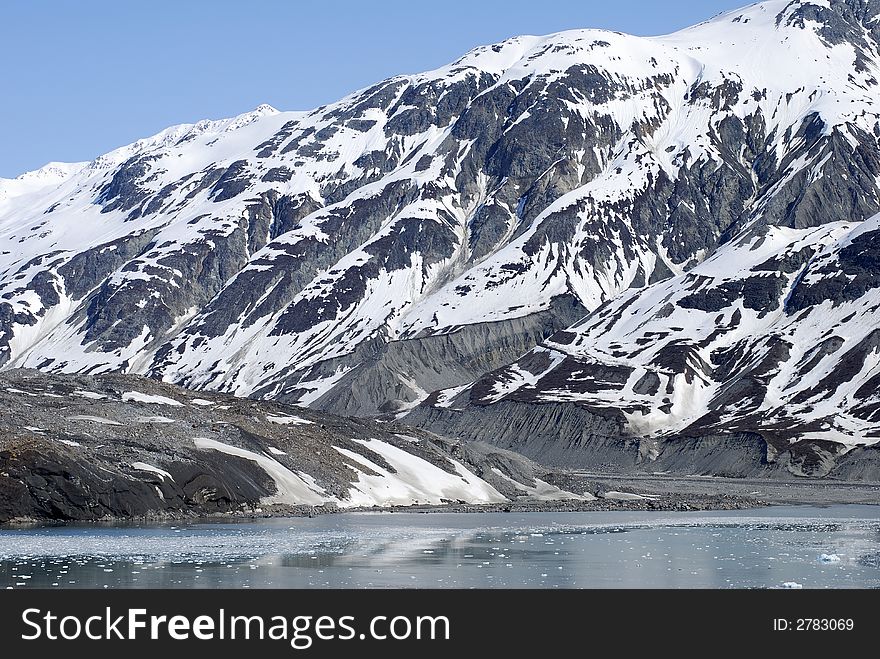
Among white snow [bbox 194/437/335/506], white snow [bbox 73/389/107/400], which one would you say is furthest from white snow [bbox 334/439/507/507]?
white snow [bbox 73/389/107/400]

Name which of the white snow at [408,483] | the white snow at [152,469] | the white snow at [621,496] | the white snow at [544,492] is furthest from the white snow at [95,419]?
the white snow at [621,496]

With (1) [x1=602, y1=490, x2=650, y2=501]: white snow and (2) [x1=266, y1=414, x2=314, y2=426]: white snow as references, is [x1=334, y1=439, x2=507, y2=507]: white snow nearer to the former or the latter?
(2) [x1=266, y1=414, x2=314, y2=426]: white snow

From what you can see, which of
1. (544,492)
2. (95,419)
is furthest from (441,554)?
(544,492)

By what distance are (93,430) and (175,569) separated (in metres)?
47.8

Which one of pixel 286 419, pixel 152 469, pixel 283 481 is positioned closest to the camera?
pixel 152 469

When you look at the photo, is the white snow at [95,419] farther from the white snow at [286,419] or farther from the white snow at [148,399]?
the white snow at [286,419]

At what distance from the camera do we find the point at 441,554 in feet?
216

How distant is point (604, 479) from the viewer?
17688cm

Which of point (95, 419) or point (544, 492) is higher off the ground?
point (95, 419)

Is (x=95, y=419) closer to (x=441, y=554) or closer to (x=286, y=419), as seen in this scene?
(x=286, y=419)

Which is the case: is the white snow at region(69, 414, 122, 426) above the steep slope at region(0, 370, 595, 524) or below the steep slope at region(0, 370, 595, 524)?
above

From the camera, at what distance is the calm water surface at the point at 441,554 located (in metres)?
52.7

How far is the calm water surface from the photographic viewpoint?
52719 mm
